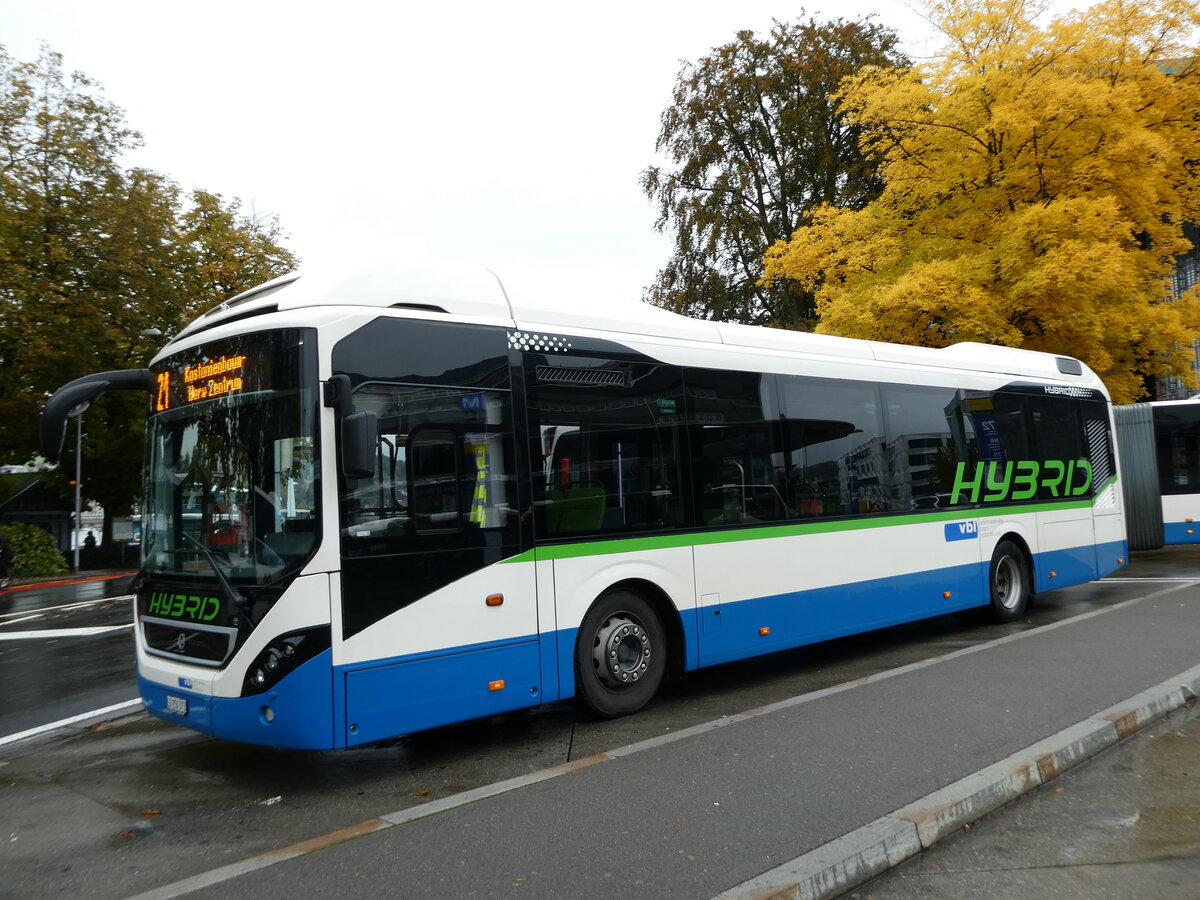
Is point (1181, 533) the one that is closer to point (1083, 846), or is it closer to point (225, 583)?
point (1083, 846)

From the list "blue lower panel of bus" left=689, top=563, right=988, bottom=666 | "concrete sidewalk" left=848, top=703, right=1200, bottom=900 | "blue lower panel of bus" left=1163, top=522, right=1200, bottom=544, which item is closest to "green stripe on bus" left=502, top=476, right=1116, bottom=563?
"blue lower panel of bus" left=689, top=563, right=988, bottom=666

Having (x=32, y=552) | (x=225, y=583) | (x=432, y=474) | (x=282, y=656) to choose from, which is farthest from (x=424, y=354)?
(x=32, y=552)

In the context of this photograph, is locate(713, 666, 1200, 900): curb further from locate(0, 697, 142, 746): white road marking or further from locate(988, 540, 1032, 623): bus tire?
locate(0, 697, 142, 746): white road marking

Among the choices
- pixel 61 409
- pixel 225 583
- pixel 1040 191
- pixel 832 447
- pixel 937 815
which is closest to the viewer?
pixel 937 815

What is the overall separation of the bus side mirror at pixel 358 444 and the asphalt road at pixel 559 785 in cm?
190

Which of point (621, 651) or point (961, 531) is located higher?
point (961, 531)

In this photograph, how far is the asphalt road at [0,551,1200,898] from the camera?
4.20 metres

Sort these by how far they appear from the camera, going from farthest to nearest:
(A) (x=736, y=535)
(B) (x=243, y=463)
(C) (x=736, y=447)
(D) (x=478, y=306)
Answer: (C) (x=736, y=447) < (A) (x=736, y=535) < (D) (x=478, y=306) < (B) (x=243, y=463)

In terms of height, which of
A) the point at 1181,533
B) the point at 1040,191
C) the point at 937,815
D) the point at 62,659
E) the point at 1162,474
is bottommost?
the point at 937,815

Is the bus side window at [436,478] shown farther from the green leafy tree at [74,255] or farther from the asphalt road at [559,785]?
the green leafy tree at [74,255]

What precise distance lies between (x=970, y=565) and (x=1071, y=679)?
307cm

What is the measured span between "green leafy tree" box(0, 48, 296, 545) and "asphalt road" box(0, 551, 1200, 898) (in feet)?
56.7

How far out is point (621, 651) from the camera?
7.09 m

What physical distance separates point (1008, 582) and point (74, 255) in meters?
23.5
